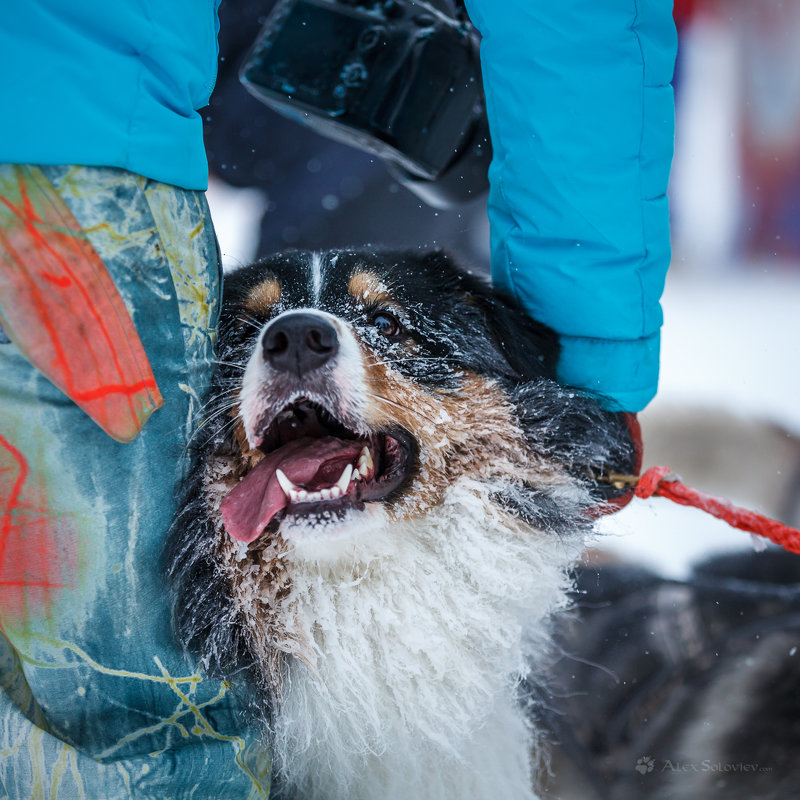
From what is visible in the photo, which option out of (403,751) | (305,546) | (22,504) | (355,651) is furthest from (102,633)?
(403,751)

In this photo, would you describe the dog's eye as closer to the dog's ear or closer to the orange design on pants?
the dog's ear

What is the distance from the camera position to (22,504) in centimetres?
85

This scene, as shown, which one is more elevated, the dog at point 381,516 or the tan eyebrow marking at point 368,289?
the tan eyebrow marking at point 368,289

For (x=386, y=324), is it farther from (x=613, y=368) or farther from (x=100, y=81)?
(x=100, y=81)

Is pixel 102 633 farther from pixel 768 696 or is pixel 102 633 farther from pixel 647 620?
pixel 768 696

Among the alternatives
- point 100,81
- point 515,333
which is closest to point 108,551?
point 100,81

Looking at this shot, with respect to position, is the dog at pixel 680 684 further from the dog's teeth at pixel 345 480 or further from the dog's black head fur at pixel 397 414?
the dog's teeth at pixel 345 480

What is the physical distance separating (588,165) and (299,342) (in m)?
0.55

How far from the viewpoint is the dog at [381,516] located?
3.49ft

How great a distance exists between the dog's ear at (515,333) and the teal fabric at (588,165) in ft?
0.08

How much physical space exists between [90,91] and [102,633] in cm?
66

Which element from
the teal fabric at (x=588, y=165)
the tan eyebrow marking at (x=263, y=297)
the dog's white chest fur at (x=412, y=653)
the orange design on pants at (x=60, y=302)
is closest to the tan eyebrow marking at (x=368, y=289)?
the tan eyebrow marking at (x=263, y=297)

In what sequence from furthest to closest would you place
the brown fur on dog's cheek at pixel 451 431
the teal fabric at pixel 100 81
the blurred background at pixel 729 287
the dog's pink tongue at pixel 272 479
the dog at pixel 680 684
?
the blurred background at pixel 729 287, the dog at pixel 680 684, the brown fur on dog's cheek at pixel 451 431, the dog's pink tongue at pixel 272 479, the teal fabric at pixel 100 81

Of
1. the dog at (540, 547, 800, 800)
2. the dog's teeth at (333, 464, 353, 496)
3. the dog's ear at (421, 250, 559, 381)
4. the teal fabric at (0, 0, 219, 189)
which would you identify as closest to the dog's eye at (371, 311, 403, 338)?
the dog's ear at (421, 250, 559, 381)
